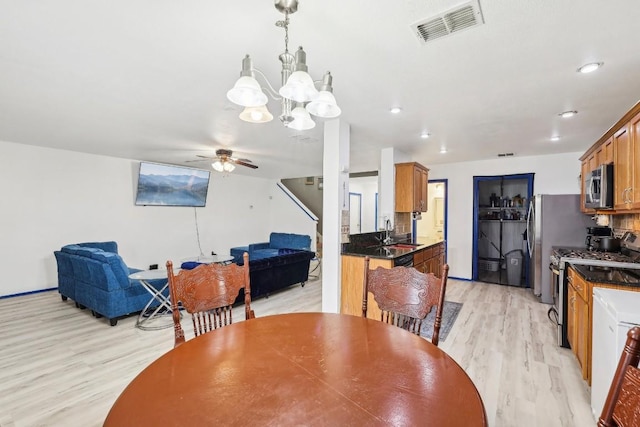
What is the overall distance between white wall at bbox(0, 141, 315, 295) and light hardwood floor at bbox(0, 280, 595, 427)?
90 cm

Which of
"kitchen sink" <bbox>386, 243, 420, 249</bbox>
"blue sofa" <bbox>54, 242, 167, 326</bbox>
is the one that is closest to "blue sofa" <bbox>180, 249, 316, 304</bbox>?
"blue sofa" <bbox>54, 242, 167, 326</bbox>

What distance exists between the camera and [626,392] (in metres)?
0.71

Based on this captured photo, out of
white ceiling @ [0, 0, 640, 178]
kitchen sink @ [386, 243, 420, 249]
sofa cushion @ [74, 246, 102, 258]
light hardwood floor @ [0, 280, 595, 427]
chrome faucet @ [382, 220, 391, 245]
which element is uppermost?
white ceiling @ [0, 0, 640, 178]

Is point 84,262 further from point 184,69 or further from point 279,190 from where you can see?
point 279,190

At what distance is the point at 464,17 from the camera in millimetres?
1647

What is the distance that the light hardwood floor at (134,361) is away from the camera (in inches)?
80.7

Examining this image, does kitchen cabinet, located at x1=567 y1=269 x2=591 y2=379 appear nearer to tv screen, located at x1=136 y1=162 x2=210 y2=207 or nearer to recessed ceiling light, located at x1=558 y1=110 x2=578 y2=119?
recessed ceiling light, located at x1=558 y1=110 x2=578 y2=119

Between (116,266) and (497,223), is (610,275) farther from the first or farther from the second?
(116,266)

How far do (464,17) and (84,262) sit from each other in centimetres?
470

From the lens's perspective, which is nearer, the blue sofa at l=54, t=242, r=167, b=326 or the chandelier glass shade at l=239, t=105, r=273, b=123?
the chandelier glass shade at l=239, t=105, r=273, b=123

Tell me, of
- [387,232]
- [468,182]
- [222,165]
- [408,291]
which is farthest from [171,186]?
[468,182]

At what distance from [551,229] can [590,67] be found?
3.07 meters

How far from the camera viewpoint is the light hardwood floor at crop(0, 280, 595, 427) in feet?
6.72

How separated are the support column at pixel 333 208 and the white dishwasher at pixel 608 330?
2.20m
